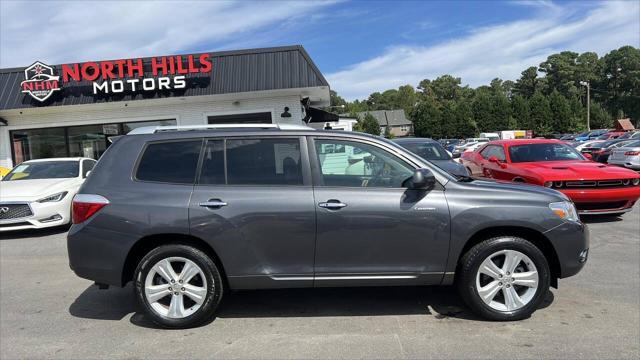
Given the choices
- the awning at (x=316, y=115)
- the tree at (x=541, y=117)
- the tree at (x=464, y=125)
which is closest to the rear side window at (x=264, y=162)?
the awning at (x=316, y=115)

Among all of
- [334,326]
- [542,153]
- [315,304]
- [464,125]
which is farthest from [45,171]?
[464,125]

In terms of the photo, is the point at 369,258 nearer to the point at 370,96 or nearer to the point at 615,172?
the point at 615,172

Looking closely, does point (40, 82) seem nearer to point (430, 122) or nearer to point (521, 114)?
point (430, 122)

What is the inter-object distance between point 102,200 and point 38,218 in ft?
17.9

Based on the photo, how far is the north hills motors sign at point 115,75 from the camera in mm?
14531

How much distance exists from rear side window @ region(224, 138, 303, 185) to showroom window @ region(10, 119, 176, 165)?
1306 centimetres

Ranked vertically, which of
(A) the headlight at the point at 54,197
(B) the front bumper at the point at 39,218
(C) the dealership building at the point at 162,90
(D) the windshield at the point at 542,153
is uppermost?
(C) the dealership building at the point at 162,90

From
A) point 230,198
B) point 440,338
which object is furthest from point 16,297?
point 440,338

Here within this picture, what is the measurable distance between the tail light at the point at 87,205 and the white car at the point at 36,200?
5.26 meters

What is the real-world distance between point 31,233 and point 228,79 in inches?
283

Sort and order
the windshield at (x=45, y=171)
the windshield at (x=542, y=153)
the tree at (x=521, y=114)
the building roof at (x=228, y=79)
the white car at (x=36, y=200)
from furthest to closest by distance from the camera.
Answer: the tree at (x=521, y=114) < the building roof at (x=228, y=79) < the windshield at (x=45, y=171) < the windshield at (x=542, y=153) < the white car at (x=36, y=200)

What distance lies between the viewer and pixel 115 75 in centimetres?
1478

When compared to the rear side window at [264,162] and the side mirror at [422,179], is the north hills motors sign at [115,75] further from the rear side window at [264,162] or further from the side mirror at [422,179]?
the side mirror at [422,179]

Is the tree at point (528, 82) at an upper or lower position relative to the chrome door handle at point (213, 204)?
upper
